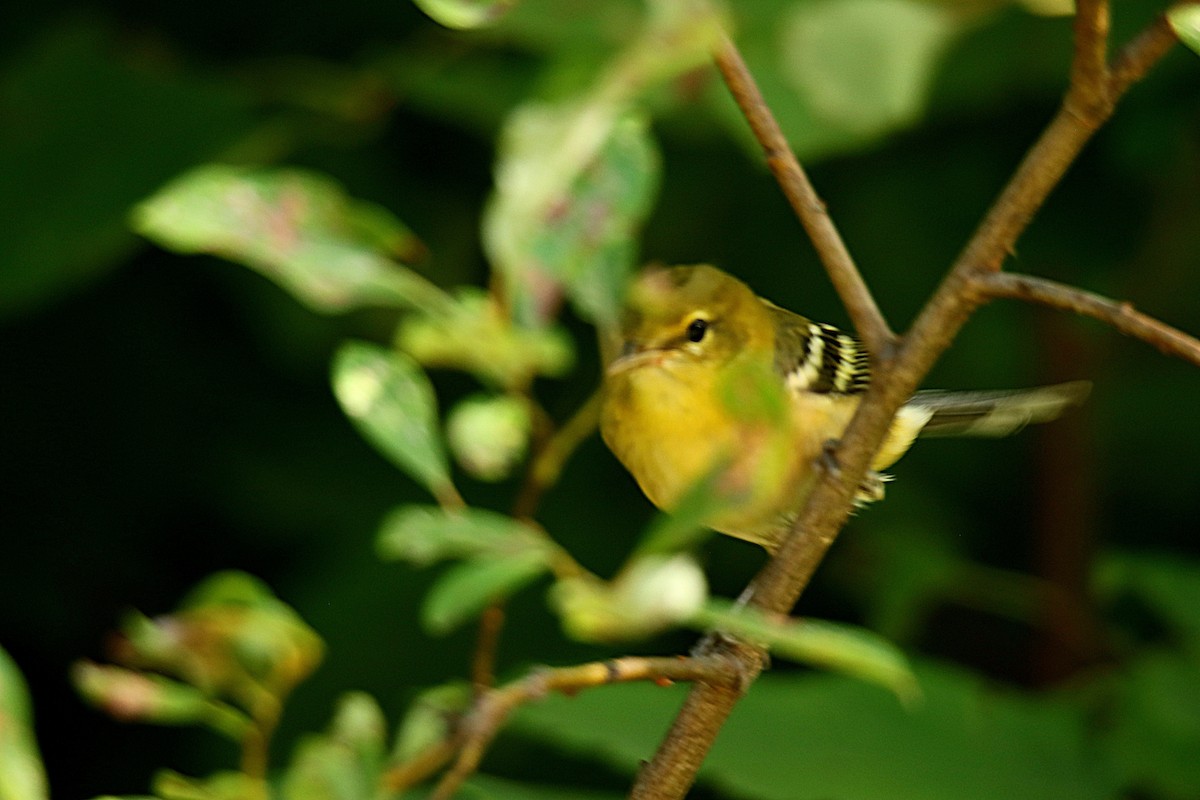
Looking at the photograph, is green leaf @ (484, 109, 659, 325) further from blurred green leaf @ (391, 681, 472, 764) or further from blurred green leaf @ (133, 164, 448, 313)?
blurred green leaf @ (391, 681, 472, 764)

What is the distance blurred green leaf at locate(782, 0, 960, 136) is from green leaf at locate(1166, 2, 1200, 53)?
0.70 metres

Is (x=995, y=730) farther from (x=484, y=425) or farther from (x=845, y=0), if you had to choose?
(x=484, y=425)

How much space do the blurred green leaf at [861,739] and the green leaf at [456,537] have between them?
79 centimetres

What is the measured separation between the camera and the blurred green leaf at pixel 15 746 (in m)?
1.03

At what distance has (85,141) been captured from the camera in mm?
2486

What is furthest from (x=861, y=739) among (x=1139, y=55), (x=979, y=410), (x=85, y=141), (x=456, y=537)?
(x=85, y=141)

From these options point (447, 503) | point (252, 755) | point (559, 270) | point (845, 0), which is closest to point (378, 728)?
Result: point (252, 755)

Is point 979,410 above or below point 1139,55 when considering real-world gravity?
above

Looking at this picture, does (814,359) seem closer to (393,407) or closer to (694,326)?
(694,326)

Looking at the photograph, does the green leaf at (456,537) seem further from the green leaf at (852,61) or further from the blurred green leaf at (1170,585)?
the blurred green leaf at (1170,585)

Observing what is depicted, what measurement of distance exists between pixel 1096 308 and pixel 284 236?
0.60m

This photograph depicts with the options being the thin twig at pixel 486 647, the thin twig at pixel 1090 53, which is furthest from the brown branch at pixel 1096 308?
the thin twig at pixel 486 647

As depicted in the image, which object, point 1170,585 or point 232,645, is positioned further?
point 1170,585

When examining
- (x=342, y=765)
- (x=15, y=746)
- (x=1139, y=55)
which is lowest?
(x=15, y=746)
